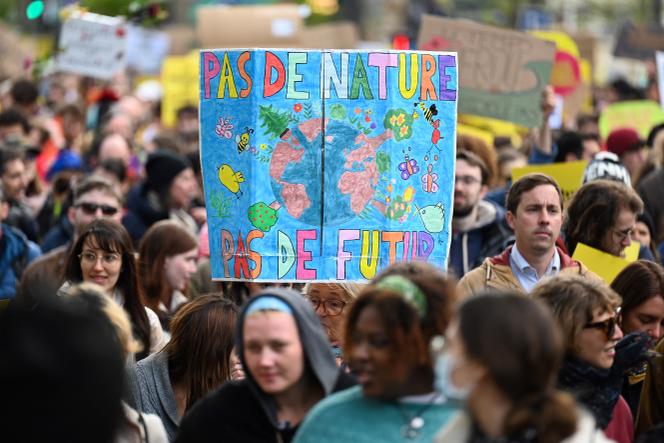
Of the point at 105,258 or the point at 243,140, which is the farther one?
the point at 105,258

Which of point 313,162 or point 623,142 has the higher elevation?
point 313,162

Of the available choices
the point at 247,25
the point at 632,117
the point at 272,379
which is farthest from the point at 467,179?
the point at 247,25

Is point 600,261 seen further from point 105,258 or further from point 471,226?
point 105,258

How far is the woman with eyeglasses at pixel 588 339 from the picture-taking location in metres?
5.55

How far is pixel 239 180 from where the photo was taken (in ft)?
21.2

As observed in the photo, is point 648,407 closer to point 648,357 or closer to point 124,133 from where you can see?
point 648,357

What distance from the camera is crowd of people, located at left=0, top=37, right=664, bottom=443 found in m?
3.54

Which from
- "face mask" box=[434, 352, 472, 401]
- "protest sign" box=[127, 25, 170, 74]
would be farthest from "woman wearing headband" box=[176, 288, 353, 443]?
"protest sign" box=[127, 25, 170, 74]

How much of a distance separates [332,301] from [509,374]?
3.13m

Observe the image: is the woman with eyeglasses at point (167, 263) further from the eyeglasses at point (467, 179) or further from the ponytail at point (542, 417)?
the ponytail at point (542, 417)

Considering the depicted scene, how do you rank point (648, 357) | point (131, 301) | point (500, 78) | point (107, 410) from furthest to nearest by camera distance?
1. point (500, 78)
2. point (131, 301)
3. point (648, 357)
4. point (107, 410)

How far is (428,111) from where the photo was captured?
6.55 metres

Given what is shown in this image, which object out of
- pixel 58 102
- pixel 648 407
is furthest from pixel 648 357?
pixel 58 102

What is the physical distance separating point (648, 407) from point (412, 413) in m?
1.77
